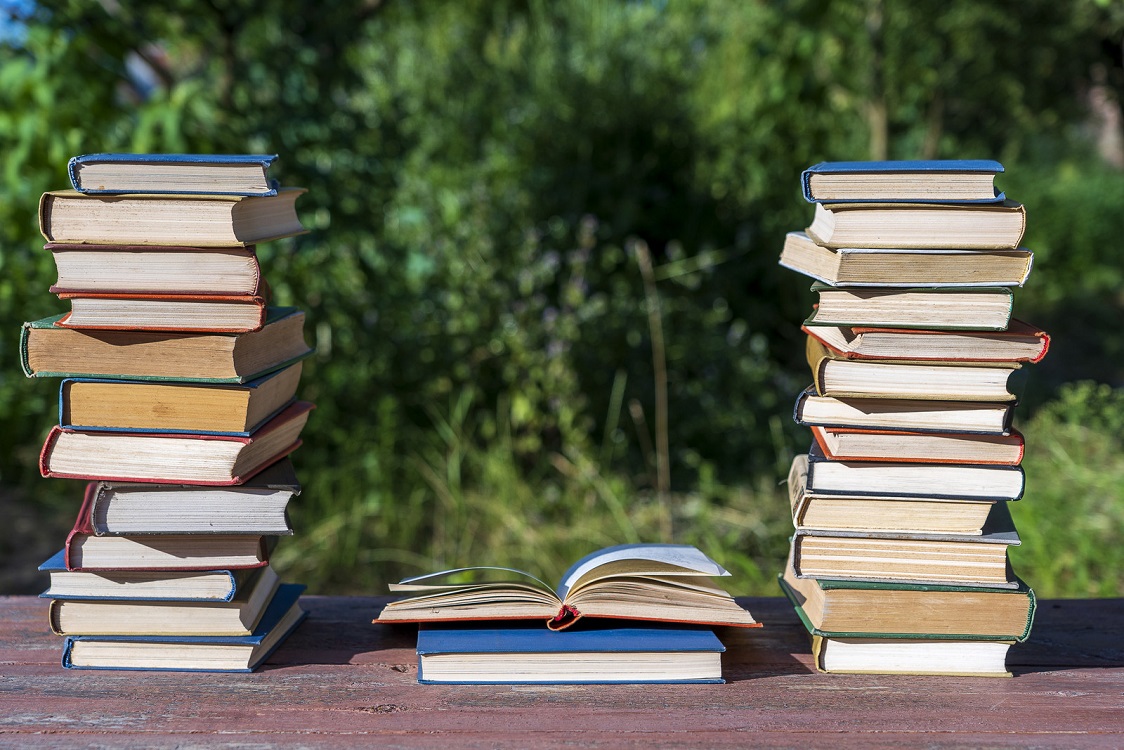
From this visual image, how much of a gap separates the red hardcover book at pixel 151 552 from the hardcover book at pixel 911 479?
0.98 metres

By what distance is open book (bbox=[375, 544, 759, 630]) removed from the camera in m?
1.72

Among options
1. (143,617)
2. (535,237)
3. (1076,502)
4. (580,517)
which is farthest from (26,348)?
(1076,502)

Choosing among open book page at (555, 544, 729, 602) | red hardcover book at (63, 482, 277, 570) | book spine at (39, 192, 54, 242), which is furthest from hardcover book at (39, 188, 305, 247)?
open book page at (555, 544, 729, 602)

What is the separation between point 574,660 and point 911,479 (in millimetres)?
651

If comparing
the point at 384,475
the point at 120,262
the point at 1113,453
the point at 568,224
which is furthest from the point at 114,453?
the point at 1113,453

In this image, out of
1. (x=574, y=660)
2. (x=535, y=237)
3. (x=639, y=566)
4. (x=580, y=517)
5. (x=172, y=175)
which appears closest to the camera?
(x=172, y=175)

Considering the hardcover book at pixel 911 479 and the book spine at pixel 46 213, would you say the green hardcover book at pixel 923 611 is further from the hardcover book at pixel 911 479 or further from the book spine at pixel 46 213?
the book spine at pixel 46 213

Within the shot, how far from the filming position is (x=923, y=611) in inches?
67.3

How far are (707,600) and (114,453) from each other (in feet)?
3.41

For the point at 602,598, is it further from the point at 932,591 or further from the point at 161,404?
the point at 161,404

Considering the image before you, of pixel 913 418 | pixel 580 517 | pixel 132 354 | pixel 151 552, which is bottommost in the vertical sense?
pixel 580 517

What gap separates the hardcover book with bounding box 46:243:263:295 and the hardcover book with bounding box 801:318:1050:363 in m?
1.01

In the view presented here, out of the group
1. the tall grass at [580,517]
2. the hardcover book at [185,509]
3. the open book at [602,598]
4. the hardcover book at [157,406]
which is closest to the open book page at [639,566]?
the open book at [602,598]

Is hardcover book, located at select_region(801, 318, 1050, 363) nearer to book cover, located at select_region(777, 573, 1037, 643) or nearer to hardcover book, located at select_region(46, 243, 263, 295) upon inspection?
book cover, located at select_region(777, 573, 1037, 643)
